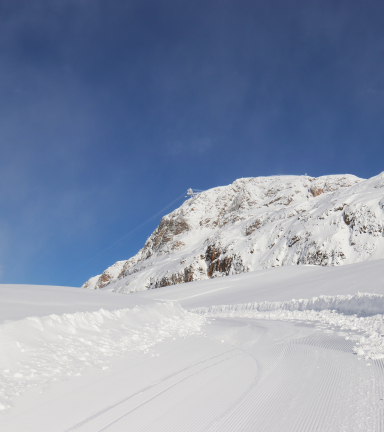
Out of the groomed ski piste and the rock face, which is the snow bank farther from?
the rock face

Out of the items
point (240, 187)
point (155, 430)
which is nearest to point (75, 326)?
point (155, 430)

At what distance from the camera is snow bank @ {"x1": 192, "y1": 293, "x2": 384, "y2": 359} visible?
6.37m

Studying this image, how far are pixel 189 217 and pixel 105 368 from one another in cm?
10703

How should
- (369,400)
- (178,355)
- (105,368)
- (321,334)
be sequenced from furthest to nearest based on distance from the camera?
(321,334) → (178,355) → (105,368) → (369,400)

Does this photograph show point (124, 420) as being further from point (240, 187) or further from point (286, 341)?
point (240, 187)

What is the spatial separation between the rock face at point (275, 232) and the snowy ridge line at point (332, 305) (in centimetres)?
2985

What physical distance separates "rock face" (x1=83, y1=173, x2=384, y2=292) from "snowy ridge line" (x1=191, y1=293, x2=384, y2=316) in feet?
97.9

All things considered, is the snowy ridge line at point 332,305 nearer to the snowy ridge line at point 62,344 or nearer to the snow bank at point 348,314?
the snow bank at point 348,314

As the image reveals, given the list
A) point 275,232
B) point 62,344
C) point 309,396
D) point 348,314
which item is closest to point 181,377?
point 309,396

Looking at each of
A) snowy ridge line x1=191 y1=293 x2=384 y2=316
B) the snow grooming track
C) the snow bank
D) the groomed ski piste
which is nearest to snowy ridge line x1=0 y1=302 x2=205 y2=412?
the groomed ski piste

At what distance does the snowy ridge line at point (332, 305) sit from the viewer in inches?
439

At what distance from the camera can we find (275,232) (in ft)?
189

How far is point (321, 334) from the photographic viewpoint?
8102 millimetres

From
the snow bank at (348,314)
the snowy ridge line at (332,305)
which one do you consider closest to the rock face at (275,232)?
the snowy ridge line at (332,305)
